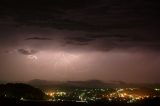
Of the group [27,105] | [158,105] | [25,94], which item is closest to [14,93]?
[25,94]

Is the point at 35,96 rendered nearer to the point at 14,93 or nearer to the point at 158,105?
the point at 14,93

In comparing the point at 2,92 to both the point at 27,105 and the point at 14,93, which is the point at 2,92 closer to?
the point at 14,93

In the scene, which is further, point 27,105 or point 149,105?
point 149,105

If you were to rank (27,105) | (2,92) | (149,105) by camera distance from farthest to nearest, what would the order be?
(2,92) < (149,105) < (27,105)

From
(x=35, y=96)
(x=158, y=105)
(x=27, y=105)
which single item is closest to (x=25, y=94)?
(x=35, y=96)

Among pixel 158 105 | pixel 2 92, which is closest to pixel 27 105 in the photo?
pixel 158 105

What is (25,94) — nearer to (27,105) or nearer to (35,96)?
(35,96)

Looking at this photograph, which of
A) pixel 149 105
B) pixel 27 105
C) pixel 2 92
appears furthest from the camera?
pixel 2 92

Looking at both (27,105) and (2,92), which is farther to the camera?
(2,92)
